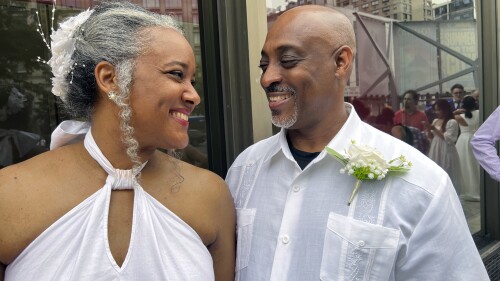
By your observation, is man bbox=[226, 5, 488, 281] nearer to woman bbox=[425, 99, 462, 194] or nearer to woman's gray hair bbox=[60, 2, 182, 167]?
woman's gray hair bbox=[60, 2, 182, 167]

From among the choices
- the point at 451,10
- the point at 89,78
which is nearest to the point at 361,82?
the point at 451,10

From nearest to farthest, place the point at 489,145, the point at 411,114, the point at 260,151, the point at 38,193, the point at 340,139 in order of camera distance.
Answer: the point at 38,193 → the point at 340,139 → the point at 260,151 → the point at 489,145 → the point at 411,114

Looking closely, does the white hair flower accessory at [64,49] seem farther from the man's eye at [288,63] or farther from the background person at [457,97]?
the background person at [457,97]

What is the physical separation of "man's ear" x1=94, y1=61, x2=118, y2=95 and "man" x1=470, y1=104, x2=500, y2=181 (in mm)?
4524

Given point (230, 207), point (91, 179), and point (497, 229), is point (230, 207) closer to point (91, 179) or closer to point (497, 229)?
point (91, 179)

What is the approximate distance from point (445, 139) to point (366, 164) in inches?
212

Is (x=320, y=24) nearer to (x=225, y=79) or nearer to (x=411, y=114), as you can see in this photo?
(x=225, y=79)

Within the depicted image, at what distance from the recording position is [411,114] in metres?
6.38

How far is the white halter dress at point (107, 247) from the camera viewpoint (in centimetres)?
152

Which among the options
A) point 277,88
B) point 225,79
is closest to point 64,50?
point 277,88

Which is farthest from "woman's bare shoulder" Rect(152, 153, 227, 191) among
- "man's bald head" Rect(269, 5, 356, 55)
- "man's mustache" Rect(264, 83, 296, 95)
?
"man's bald head" Rect(269, 5, 356, 55)

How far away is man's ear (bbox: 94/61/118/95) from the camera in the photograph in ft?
5.43

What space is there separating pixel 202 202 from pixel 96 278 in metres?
0.44

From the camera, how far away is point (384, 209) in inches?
67.8
